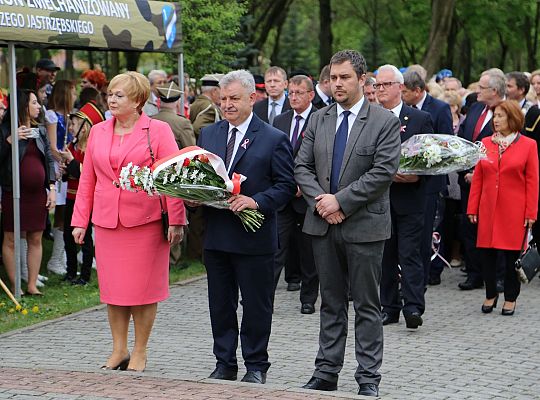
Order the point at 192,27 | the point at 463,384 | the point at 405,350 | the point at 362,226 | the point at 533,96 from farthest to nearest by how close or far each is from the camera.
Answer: the point at 192,27, the point at 533,96, the point at 405,350, the point at 463,384, the point at 362,226

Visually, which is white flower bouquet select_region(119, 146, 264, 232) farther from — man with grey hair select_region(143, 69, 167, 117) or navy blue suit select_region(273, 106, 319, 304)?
man with grey hair select_region(143, 69, 167, 117)

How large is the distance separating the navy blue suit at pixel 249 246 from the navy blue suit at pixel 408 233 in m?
2.64

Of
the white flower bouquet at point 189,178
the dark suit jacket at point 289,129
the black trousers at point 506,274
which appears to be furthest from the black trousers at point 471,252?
the white flower bouquet at point 189,178

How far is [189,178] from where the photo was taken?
24.2 feet

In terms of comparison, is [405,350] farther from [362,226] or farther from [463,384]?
[362,226]

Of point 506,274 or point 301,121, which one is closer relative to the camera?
point 506,274

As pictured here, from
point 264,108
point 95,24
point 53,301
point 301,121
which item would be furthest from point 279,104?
point 53,301

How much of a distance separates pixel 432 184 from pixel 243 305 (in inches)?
146

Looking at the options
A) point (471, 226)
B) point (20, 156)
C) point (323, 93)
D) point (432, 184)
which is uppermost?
point (323, 93)

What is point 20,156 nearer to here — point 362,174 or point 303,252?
point 303,252

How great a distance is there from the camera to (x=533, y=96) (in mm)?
15031

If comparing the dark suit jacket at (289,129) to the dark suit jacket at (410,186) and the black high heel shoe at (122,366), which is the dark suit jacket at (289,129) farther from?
the black high heel shoe at (122,366)

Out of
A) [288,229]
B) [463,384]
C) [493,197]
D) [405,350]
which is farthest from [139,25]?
[463,384]

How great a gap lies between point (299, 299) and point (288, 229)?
1.01m
